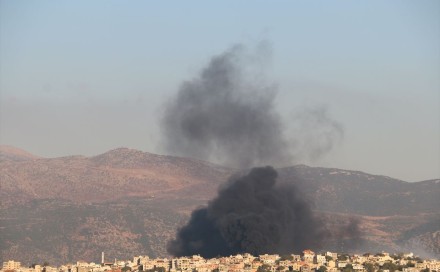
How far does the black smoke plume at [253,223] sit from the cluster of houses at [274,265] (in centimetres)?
656

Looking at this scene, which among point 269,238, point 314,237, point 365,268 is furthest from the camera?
point 314,237

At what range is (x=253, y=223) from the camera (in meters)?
168

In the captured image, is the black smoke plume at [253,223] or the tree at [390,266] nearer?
the tree at [390,266]

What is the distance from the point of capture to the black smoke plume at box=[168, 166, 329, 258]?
6678 inches

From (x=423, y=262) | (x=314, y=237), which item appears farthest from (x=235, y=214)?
(x=423, y=262)

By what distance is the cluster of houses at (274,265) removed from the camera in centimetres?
14825

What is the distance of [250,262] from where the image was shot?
155 meters

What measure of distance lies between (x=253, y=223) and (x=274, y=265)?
1565 cm

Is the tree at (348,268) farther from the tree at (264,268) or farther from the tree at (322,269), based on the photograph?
the tree at (264,268)

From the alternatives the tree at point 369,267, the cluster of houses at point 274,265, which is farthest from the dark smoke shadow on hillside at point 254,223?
the tree at point 369,267

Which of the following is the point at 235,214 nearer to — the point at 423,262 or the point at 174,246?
the point at 174,246

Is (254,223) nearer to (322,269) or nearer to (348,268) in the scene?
(348,268)

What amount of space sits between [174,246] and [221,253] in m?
8.86

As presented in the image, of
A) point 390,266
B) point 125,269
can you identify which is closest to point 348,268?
point 390,266
